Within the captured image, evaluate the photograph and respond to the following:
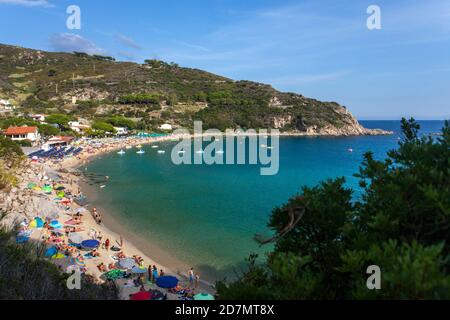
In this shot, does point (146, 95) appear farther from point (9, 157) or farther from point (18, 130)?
point (9, 157)

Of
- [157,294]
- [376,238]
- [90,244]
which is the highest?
[376,238]

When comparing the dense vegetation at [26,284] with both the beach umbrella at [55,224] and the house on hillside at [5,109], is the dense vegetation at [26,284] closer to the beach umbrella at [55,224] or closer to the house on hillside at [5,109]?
the beach umbrella at [55,224]

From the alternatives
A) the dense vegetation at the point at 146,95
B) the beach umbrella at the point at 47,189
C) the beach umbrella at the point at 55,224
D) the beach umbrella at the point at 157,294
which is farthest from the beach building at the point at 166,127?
the beach umbrella at the point at 157,294

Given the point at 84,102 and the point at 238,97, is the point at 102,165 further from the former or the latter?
the point at 238,97

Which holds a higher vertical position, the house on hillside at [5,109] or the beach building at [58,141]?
the house on hillside at [5,109]

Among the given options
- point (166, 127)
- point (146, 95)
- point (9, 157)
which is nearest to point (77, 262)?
→ point (9, 157)

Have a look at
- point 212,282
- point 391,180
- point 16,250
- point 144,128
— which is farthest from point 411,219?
point 144,128
